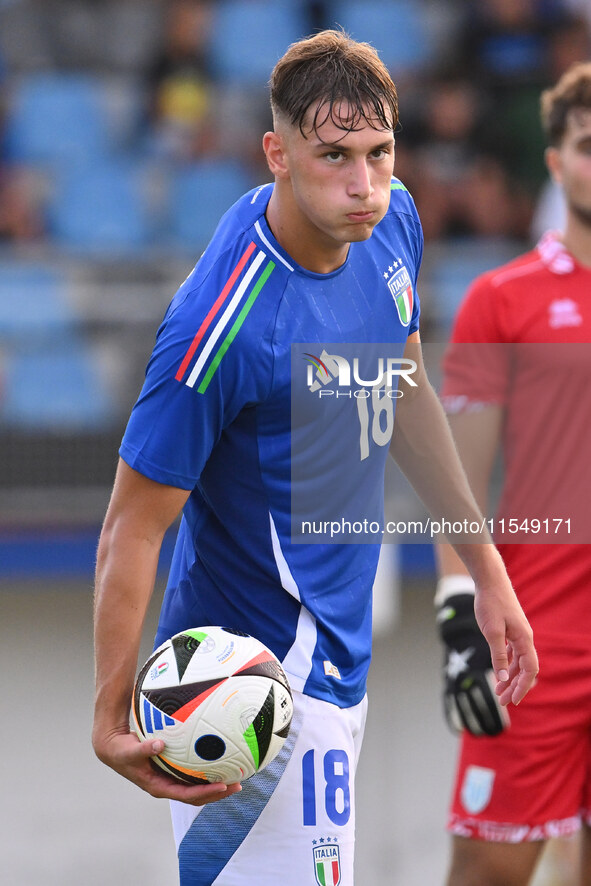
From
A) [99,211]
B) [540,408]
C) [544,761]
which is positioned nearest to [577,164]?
[540,408]

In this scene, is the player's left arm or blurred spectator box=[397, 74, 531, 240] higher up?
blurred spectator box=[397, 74, 531, 240]

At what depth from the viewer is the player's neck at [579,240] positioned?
138 inches

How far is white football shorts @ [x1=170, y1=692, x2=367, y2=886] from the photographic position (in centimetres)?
256

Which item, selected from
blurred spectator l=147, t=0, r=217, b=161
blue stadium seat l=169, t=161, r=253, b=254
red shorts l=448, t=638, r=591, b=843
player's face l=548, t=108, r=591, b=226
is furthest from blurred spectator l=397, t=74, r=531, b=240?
red shorts l=448, t=638, r=591, b=843

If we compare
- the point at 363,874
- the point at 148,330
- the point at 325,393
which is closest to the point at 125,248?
the point at 148,330

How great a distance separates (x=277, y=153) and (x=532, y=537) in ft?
4.75

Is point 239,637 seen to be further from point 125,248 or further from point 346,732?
point 125,248

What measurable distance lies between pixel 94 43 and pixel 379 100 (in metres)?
8.03

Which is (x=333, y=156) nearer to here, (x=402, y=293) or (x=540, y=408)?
(x=402, y=293)

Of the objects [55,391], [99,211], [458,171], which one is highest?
[458,171]

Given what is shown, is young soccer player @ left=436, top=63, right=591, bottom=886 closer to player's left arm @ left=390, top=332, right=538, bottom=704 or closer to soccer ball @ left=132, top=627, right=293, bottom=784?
player's left arm @ left=390, top=332, right=538, bottom=704

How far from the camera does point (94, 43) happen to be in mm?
9859

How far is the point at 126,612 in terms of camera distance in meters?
2.35

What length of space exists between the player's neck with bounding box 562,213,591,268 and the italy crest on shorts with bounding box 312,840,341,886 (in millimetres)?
1757
